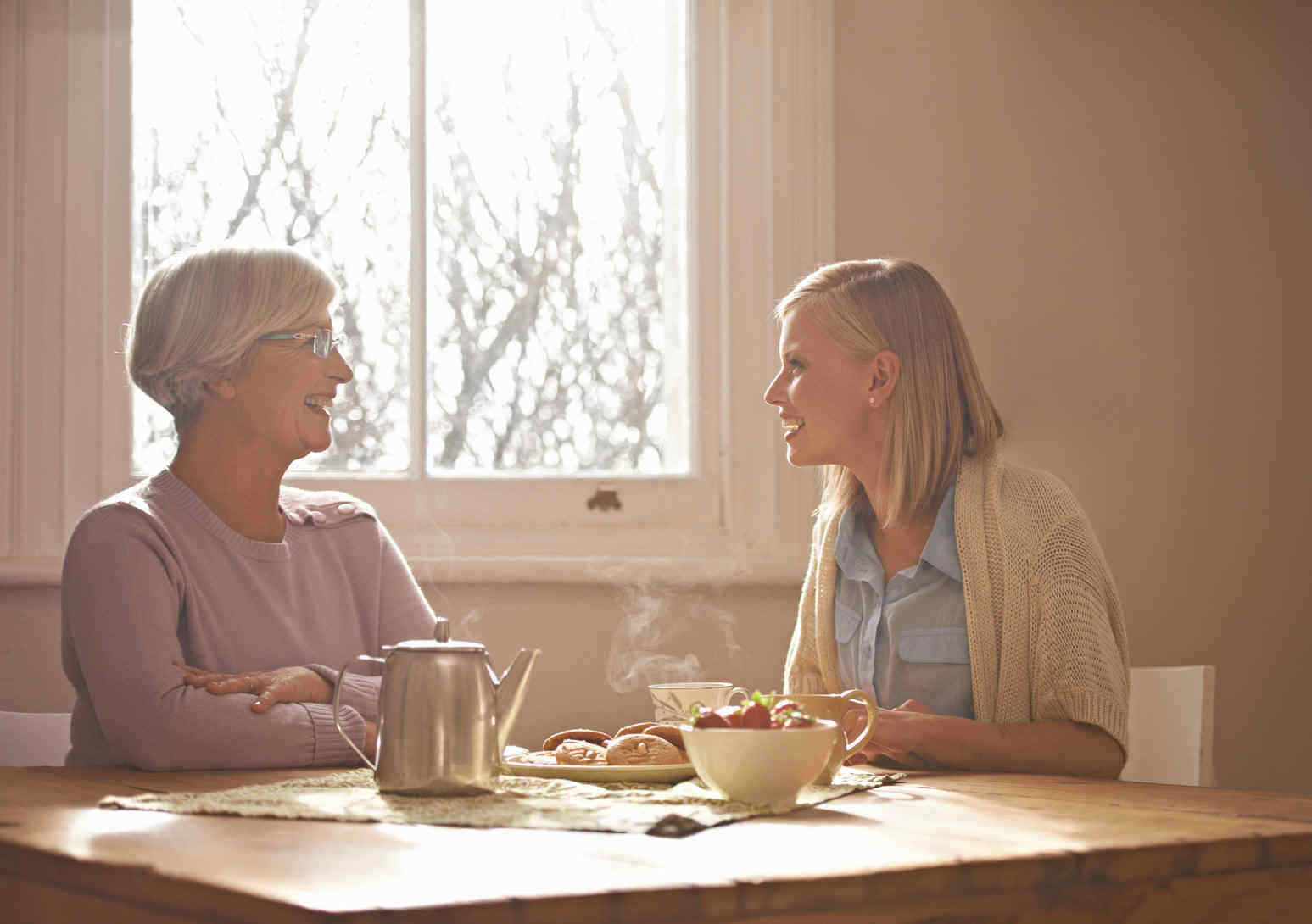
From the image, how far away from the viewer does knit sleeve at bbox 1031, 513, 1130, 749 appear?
172cm

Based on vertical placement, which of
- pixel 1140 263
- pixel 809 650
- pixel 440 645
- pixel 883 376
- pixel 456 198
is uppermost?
pixel 456 198

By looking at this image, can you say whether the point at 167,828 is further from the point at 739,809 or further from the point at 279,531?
the point at 279,531

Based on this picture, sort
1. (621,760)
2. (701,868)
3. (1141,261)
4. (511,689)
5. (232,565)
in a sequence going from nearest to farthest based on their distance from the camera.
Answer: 1. (701,868)
2. (511,689)
3. (621,760)
4. (232,565)
5. (1141,261)

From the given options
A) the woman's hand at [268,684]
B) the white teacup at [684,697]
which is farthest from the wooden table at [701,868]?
the white teacup at [684,697]

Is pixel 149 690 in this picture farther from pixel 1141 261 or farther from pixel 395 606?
pixel 1141 261

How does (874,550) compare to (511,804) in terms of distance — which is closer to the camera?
(511,804)

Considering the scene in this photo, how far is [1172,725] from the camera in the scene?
2008 millimetres

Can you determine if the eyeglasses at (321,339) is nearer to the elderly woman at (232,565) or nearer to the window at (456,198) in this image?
the elderly woman at (232,565)

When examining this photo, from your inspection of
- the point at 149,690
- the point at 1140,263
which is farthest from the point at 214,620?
the point at 1140,263

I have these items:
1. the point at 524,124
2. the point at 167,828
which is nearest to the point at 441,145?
the point at 524,124

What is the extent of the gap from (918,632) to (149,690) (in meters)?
1.00

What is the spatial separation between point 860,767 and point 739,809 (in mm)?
468

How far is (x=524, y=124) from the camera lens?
2.87m

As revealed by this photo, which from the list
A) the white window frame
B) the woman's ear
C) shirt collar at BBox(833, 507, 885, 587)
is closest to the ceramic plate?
shirt collar at BBox(833, 507, 885, 587)
